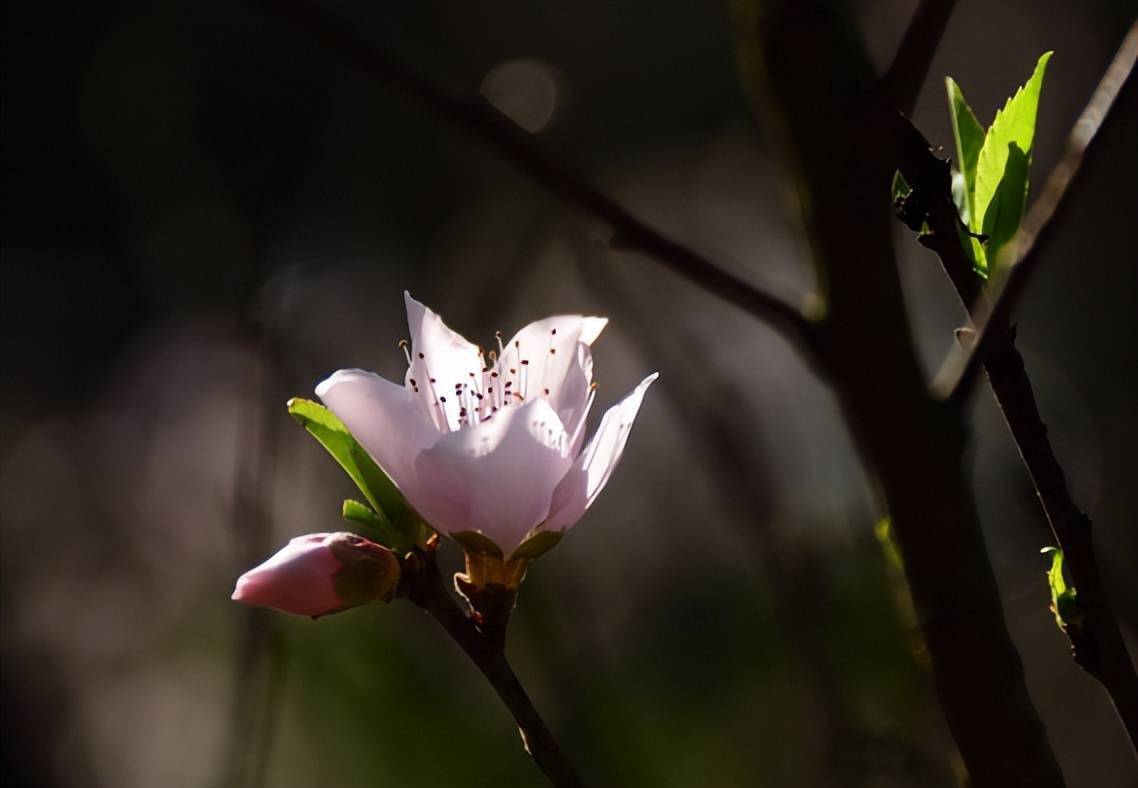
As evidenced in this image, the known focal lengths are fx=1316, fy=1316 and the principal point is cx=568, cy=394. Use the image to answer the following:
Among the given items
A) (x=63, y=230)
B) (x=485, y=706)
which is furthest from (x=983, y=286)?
(x=63, y=230)

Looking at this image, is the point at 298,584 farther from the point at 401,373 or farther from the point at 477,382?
the point at 401,373

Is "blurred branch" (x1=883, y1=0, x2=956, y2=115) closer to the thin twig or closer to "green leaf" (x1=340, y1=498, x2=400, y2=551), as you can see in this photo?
the thin twig

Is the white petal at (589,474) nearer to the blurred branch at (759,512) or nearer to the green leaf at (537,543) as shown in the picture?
the green leaf at (537,543)

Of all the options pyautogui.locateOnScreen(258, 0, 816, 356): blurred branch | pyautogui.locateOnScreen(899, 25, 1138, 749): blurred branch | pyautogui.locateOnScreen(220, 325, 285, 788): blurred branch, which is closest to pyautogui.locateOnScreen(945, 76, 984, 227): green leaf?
pyautogui.locateOnScreen(899, 25, 1138, 749): blurred branch

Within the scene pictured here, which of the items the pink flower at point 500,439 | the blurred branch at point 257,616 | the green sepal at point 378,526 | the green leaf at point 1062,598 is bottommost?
the blurred branch at point 257,616

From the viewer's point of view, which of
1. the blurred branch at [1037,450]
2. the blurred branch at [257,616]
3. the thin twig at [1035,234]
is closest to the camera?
the thin twig at [1035,234]

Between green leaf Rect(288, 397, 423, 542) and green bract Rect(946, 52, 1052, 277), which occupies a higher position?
green bract Rect(946, 52, 1052, 277)

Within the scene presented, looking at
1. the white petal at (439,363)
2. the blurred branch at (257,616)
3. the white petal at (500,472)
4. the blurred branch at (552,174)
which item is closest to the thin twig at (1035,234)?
the blurred branch at (552,174)
